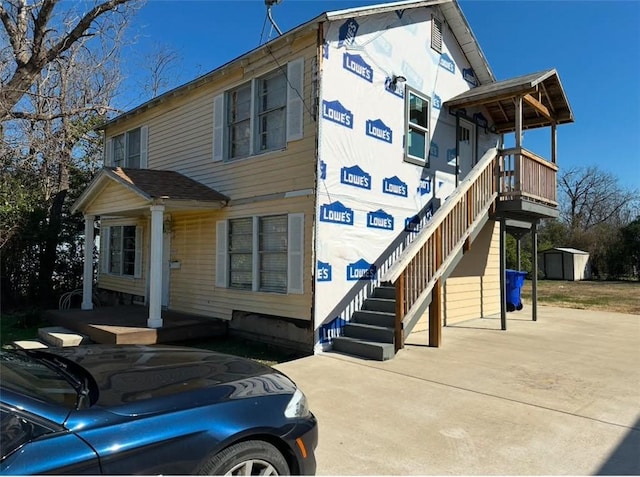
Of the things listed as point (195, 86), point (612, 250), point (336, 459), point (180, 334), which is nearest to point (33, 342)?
point (180, 334)

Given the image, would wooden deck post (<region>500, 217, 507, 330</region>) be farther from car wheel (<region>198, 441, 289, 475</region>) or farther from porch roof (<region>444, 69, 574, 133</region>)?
car wheel (<region>198, 441, 289, 475</region>)

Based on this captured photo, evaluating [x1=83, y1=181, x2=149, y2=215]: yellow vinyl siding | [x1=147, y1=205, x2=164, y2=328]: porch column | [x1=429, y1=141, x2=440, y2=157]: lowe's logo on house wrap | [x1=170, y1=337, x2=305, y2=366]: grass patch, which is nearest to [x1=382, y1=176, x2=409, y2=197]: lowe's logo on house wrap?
[x1=429, y1=141, x2=440, y2=157]: lowe's logo on house wrap

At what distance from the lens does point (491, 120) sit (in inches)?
472

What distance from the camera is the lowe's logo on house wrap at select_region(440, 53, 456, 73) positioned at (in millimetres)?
10227

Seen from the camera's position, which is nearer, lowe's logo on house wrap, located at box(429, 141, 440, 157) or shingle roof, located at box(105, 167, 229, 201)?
shingle roof, located at box(105, 167, 229, 201)

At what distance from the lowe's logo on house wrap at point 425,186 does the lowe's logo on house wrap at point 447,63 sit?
9.05ft

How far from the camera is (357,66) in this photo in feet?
26.1

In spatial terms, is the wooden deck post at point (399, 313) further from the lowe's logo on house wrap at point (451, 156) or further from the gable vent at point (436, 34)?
the gable vent at point (436, 34)

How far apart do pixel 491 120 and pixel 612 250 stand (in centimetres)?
2316

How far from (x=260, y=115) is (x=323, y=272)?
3405mm

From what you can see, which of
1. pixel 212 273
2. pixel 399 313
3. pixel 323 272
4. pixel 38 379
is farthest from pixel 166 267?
pixel 38 379

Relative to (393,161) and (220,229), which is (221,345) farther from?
(393,161)

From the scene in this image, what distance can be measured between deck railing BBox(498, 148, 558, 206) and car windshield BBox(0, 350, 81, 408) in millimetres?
8589

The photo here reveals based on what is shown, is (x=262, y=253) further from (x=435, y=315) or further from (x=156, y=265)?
(x=435, y=315)
